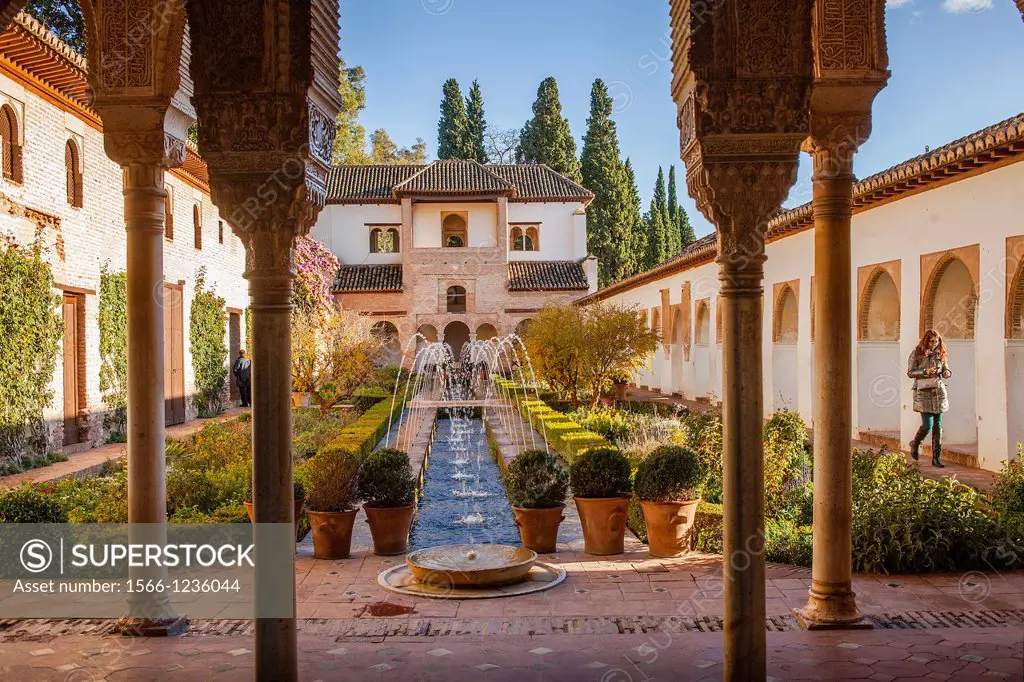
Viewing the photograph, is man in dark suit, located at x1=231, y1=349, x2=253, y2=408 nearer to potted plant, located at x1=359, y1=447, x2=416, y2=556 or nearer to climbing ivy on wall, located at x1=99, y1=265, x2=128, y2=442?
climbing ivy on wall, located at x1=99, y1=265, x2=128, y2=442

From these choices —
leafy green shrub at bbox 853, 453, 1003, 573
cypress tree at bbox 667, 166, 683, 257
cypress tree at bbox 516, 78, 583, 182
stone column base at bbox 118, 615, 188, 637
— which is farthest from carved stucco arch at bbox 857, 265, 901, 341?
cypress tree at bbox 667, 166, 683, 257

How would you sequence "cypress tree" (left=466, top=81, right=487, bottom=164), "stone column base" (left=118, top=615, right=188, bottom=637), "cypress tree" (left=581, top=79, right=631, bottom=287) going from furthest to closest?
1. "cypress tree" (left=466, top=81, right=487, bottom=164)
2. "cypress tree" (left=581, top=79, right=631, bottom=287)
3. "stone column base" (left=118, top=615, right=188, bottom=637)

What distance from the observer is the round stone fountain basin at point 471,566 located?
6.42 m

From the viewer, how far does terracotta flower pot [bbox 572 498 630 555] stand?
7527 mm

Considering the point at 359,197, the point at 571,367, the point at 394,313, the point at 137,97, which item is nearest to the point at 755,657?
the point at 137,97

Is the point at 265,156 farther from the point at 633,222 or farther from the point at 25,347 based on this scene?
the point at 633,222

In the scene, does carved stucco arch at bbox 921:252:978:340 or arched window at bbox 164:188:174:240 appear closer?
carved stucco arch at bbox 921:252:978:340

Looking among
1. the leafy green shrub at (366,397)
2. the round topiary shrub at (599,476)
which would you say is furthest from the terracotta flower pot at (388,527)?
the leafy green shrub at (366,397)

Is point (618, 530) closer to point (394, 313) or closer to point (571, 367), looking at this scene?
point (571, 367)

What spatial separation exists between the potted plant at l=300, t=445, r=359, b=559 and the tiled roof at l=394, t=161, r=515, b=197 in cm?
3140

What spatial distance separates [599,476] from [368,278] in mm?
31551

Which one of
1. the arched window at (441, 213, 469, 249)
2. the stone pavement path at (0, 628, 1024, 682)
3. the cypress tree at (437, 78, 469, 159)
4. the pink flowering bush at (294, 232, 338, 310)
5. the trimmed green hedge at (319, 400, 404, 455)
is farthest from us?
the cypress tree at (437, 78, 469, 159)

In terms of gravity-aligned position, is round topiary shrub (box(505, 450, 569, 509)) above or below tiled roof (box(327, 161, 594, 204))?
below

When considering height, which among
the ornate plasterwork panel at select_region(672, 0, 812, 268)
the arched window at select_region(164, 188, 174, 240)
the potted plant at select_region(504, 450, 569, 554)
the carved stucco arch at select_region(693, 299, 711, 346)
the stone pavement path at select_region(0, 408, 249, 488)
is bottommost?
the stone pavement path at select_region(0, 408, 249, 488)
